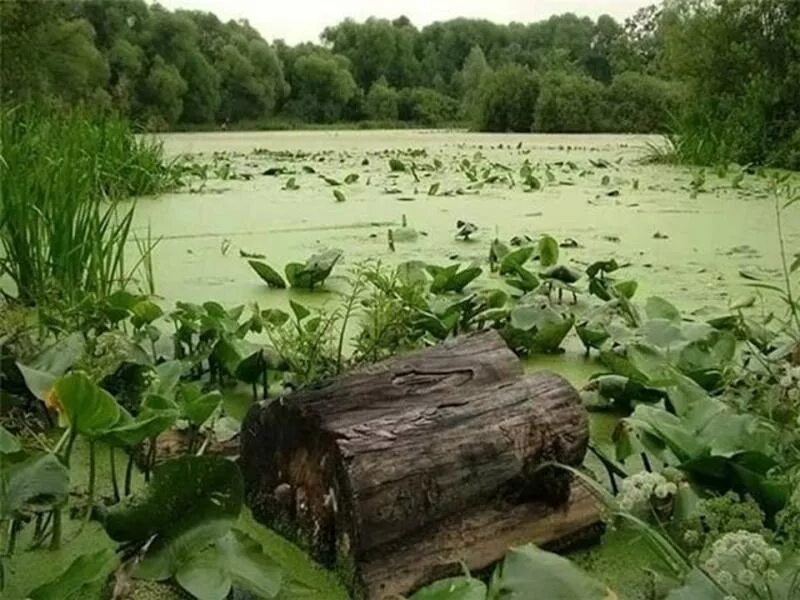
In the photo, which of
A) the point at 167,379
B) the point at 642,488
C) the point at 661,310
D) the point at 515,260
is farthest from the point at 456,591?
the point at 515,260

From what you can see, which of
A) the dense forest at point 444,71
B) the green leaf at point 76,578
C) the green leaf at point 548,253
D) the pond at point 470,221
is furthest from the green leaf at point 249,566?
the dense forest at point 444,71

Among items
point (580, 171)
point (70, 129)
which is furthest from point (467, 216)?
point (580, 171)

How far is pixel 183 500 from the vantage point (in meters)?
0.91

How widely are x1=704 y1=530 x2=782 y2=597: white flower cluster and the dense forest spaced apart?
4.42 metres

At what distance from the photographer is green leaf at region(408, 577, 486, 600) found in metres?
0.80

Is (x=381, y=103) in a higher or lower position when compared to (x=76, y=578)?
lower

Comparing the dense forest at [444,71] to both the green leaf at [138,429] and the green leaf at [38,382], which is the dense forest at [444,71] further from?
the green leaf at [138,429]

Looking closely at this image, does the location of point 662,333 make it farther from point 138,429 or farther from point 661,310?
point 138,429

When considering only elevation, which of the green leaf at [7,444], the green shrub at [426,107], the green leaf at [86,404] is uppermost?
the green leaf at [86,404]

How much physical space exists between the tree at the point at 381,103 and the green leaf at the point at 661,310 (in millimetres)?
A: 21372

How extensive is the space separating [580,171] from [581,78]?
8995 millimetres

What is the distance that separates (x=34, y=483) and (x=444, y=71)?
26.8 metres

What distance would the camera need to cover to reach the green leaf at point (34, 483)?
88cm

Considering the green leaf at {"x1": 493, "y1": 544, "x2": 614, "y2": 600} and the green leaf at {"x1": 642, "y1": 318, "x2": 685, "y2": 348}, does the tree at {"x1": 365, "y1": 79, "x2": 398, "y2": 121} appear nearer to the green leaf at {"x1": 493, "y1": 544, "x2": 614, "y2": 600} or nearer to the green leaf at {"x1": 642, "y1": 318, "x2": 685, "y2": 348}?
the green leaf at {"x1": 642, "y1": 318, "x2": 685, "y2": 348}
